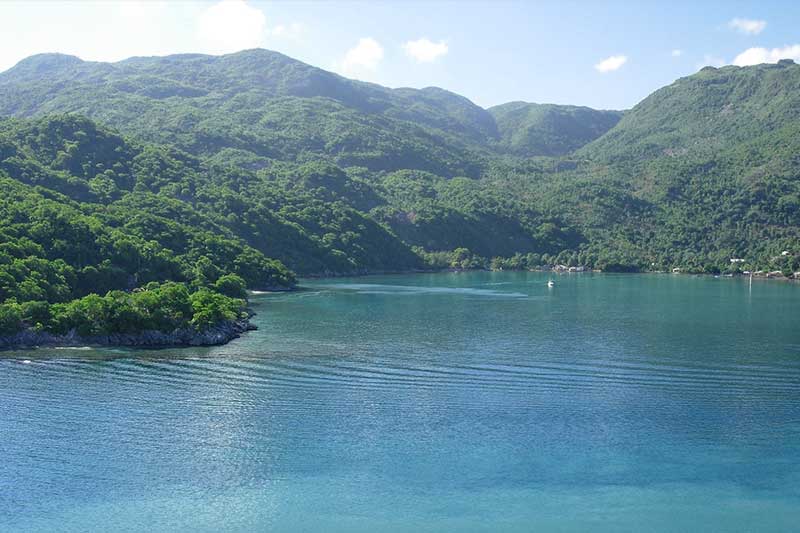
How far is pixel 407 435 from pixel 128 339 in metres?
28.2

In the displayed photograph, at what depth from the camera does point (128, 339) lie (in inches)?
2183

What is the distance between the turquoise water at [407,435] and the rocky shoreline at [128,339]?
212cm

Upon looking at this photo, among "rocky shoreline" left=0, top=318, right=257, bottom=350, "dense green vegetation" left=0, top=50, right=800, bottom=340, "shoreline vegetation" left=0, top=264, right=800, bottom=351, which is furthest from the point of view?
"dense green vegetation" left=0, top=50, right=800, bottom=340

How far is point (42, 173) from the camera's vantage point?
117 meters

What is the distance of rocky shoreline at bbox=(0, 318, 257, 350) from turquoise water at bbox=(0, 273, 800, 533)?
2.12 meters

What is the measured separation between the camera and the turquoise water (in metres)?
26.6

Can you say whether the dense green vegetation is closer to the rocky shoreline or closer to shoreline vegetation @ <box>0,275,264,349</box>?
shoreline vegetation @ <box>0,275,264,349</box>

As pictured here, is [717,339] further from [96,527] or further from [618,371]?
[96,527]

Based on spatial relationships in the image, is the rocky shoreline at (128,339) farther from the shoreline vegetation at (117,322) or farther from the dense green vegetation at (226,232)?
the dense green vegetation at (226,232)

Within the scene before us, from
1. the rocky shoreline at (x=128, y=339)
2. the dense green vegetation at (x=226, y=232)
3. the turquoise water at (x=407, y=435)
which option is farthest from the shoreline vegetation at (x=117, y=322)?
the turquoise water at (x=407, y=435)

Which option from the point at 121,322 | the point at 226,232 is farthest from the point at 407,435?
the point at 226,232

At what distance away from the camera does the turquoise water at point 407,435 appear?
26609 mm

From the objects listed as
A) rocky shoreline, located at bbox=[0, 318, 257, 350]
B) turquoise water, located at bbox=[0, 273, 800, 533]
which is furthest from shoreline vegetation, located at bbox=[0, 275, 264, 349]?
turquoise water, located at bbox=[0, 273, 800, 533]

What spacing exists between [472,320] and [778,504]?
4810 centimetres
